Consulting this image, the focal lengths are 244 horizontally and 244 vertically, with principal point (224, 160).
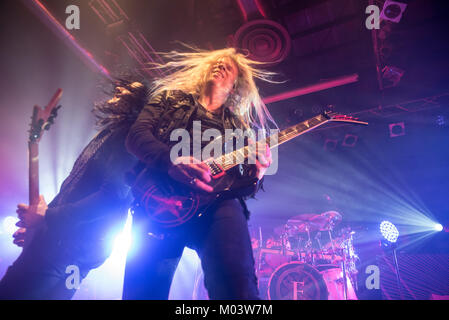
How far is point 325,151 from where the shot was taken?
33.3 feet

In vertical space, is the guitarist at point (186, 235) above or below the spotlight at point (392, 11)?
→ below

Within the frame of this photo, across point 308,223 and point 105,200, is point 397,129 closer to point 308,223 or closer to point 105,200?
point 308,223

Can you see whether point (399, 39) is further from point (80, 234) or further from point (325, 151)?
point (80, 234)

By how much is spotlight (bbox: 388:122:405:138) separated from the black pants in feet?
29.1

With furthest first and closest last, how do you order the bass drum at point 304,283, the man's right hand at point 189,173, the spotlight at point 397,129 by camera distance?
the spotlight at point 397,129 < the bass drum at point 304,283 < the man's right hand at point 189,173

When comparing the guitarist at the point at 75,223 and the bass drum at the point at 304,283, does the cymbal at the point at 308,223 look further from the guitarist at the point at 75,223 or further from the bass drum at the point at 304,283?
the guitarist at the point at 75,223

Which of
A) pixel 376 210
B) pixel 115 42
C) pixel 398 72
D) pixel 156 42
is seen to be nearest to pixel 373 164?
pixel 376 210

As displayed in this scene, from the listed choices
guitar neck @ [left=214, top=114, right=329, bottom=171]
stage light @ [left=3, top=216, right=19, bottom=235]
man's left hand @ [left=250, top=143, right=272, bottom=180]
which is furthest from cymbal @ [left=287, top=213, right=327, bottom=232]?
stage light @ [left=3, top=216, right=19, bottom=235]

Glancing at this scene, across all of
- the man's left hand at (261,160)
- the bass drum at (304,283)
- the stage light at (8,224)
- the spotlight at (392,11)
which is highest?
the spotlight at (392,11)

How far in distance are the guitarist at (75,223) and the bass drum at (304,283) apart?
4745 mm

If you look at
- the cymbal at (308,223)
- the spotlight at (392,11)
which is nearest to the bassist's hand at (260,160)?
the spotlight at (392,11)

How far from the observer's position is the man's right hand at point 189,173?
1.42 metres

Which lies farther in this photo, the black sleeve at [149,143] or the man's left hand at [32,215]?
the man's left hand at [32,215]
